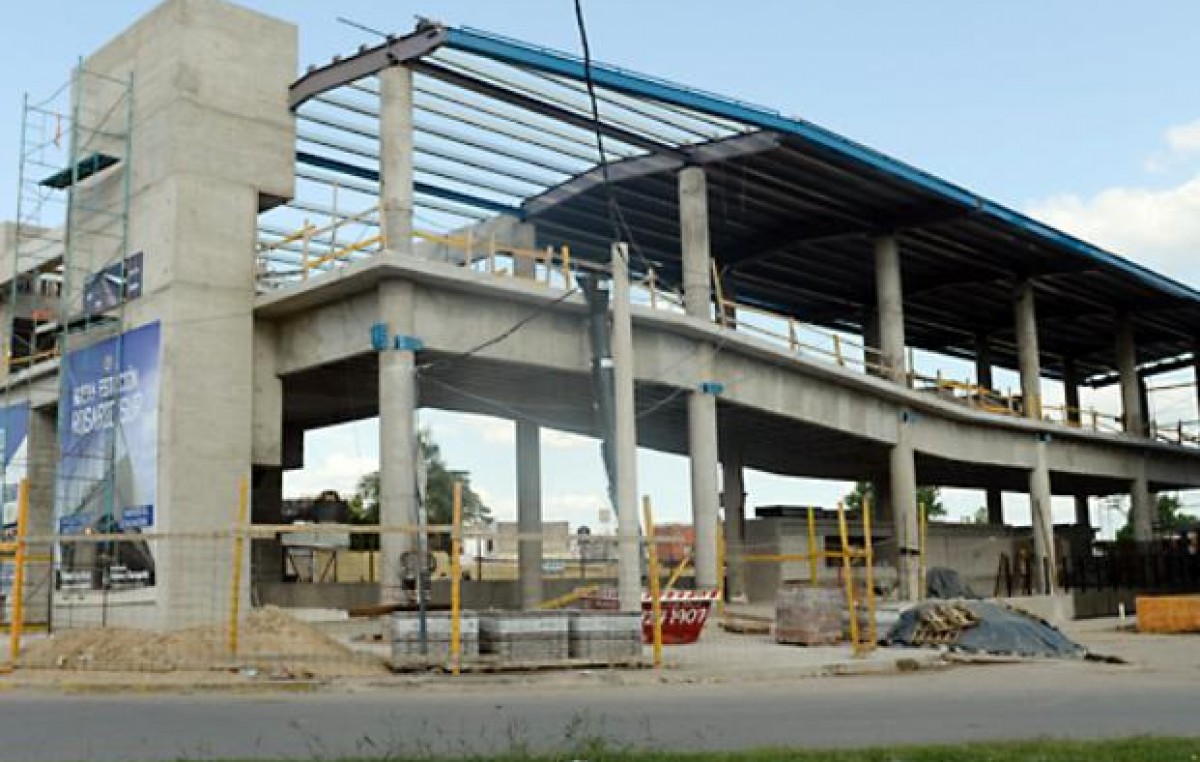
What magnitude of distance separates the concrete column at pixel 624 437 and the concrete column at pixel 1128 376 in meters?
36.8

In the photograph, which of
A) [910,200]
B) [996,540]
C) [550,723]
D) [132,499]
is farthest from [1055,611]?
[550,723]

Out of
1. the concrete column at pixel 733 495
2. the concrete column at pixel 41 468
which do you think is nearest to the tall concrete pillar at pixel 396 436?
the concrete column at pixel 41 468

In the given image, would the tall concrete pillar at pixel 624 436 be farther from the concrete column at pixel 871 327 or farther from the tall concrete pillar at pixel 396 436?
the concrete column at pixel 871 327

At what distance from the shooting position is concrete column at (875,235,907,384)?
146 ft

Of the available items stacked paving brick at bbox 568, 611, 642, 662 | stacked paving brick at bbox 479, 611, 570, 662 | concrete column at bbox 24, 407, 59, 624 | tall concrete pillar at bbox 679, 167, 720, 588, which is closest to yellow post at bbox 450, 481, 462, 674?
stacked paving brick at bbox 479, 611, 570, 662

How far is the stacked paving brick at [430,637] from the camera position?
19672 millimetres

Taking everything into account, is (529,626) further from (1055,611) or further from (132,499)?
(1055,611)

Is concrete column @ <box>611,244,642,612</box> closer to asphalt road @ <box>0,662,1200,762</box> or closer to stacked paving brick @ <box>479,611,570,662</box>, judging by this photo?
stacked paving brick @ <box>479,611,570,662</box>

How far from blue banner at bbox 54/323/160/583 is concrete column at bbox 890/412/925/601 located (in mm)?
23547

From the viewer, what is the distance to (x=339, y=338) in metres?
29.8

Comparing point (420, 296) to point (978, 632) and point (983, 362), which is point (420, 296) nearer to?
point (978, 632)

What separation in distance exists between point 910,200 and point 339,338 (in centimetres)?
2192

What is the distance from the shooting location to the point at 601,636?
20.7 meters

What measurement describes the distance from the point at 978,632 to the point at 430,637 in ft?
40.6
